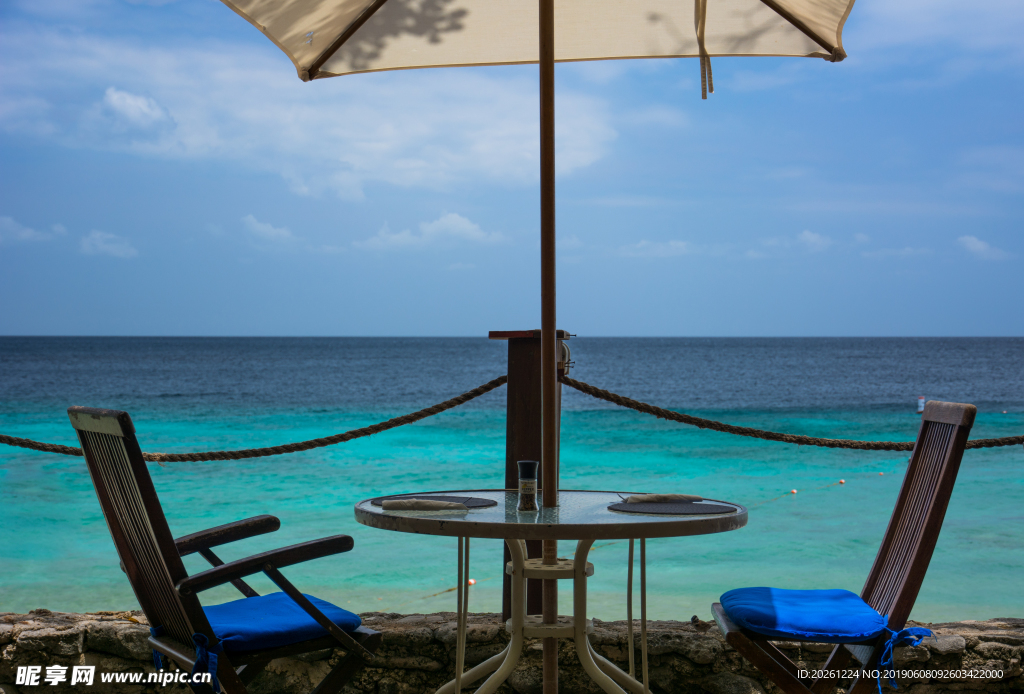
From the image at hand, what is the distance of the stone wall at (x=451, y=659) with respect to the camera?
2.45m

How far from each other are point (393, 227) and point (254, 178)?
34.3 ft

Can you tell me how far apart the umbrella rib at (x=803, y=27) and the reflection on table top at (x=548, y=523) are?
1.36 m

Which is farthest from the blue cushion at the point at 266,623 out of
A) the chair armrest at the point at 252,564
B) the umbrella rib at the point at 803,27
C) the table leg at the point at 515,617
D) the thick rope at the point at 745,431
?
the umbrella rib at the point at 803,27

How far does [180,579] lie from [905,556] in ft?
5.38

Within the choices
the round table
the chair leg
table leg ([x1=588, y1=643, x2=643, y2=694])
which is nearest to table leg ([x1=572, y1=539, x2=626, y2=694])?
the round table

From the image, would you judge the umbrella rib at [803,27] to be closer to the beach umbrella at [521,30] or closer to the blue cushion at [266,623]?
the beach umbrella at [521,30]

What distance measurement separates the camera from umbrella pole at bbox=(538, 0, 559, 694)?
6.15ft

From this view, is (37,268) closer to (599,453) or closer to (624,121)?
(624,121)

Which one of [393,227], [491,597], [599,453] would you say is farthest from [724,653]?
[393,227]

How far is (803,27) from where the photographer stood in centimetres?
222

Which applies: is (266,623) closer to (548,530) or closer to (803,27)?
(548,530)

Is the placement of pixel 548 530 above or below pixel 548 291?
below

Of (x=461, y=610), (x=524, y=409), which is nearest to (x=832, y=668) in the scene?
(x=461, y=610)

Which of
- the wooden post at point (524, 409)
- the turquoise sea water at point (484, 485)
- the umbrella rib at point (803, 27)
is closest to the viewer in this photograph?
the umbrella rib at point (803, 27)
